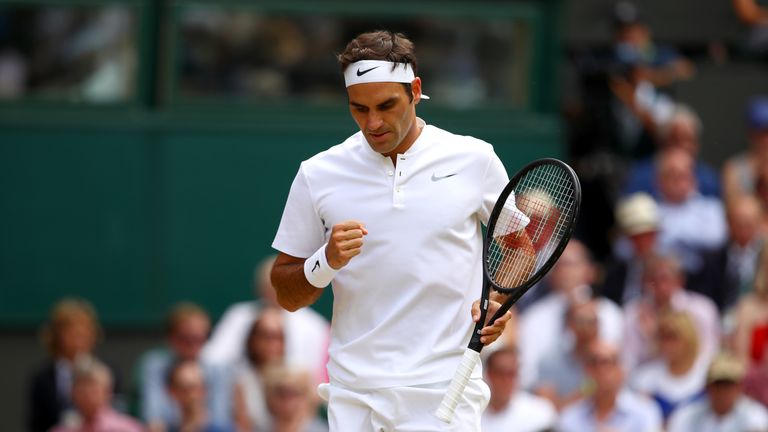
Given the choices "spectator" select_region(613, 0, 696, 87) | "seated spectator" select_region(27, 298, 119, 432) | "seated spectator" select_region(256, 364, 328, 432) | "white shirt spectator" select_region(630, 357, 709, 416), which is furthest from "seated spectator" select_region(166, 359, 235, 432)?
"spectator" select_region(613, 0, 696, 87)

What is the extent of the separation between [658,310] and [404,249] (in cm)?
441

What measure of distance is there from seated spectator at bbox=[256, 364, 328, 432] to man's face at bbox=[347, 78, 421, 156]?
355 cm

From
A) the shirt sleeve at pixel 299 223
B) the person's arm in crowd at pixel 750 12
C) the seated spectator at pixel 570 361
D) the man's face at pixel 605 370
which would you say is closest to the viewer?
the shirt sleeve at pixel 299 223

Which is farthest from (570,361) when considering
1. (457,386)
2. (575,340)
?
(457,386)

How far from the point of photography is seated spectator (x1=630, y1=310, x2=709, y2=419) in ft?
28.5

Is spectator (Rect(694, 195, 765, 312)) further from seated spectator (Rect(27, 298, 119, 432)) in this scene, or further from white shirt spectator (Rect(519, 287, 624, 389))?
seated spectator (Rect(27, 298, 119, 432))

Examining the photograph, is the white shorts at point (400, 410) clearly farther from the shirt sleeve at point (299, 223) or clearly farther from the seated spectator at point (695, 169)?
the seated spectator at point (695, 169)

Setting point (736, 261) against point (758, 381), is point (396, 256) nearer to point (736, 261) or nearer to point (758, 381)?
point (758, 381)

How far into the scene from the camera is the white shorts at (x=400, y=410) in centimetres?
484

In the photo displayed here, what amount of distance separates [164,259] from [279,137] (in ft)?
3.68

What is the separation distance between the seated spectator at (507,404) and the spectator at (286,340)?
1.03m

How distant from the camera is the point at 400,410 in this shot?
4844 millimetres

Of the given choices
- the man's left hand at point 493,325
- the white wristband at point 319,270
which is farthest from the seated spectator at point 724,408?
the white wristband at point 319,270

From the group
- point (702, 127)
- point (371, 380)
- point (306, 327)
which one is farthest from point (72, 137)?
point (371, 380)
